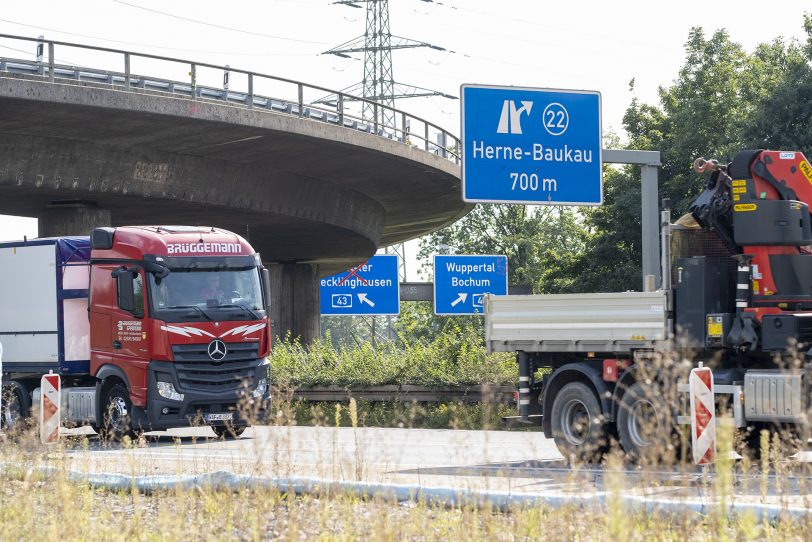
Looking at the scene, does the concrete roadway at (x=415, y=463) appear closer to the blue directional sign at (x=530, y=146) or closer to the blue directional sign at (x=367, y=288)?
the blue directional sign at (x=530, y=146)

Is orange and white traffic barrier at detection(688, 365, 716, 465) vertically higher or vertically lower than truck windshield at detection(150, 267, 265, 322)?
lower

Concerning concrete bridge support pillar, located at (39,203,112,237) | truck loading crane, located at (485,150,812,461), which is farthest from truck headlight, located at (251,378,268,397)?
concrete bridge support pillar, located at (39,203,112,237)

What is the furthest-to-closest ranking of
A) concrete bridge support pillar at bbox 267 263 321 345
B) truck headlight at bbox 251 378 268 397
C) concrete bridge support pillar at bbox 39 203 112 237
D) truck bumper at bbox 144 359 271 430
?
concrete bridge support pillar at bbox 267 263 321 345 < concrete bridge support pillar at bbox 39 203 112 237 < truck headlight at bbox 251 378 268 397 < truck bumper at bbox 144 359 271 430

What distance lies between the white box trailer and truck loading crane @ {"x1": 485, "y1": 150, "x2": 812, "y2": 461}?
29.7 ft

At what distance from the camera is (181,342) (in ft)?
64.4

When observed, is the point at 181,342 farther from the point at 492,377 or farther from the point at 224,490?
the point at 224,490

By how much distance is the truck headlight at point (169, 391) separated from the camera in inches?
770

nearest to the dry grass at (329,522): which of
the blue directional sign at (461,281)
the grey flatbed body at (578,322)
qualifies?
the grey flatbed body at (578,322)

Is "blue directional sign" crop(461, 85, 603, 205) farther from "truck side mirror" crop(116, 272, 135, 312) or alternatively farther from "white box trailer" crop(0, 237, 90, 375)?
"white box trailer" crop(0, 237, 90, 375)

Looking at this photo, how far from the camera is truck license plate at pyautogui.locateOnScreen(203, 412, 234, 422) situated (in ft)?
64.5

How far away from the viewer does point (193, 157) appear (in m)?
33.5

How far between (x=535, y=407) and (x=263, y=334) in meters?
5.84

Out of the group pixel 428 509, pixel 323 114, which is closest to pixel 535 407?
pixel 428 509

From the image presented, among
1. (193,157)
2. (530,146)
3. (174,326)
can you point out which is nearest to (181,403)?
(174,326)
